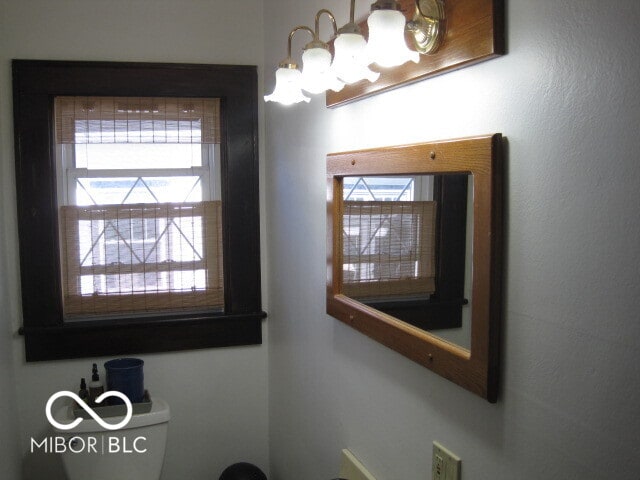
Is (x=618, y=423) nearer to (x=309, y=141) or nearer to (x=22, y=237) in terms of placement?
(x=309, y=141)

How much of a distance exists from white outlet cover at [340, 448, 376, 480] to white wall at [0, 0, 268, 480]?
2.98ft

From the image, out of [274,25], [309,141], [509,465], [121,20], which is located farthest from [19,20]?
[509,465]

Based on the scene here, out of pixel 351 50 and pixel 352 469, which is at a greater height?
pixel 351 50

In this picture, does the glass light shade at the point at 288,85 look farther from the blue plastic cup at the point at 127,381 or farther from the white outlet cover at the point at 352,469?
the blue plastic cup at the point at 127,381

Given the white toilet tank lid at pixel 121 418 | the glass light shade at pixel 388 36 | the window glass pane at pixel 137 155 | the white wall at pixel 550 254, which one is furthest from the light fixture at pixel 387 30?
the white toilet tank lid at pixel 121 418

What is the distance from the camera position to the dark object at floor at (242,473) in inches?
89.4

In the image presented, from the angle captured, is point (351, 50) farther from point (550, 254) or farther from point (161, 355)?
point (161, 355)

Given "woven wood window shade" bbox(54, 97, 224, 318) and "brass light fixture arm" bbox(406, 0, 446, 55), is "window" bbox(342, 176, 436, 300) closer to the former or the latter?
"brass light fixture arm" bbox(406, 0, 446, 55)

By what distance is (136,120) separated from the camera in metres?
2.30

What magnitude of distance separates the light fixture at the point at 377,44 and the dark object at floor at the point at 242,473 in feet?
5.15

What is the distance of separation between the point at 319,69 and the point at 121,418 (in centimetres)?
148

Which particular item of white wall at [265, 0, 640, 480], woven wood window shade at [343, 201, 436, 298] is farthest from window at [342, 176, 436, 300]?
white wall at [265, 0, 640, 480]

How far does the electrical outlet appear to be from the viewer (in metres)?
1.14

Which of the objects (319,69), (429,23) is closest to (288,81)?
(319,69)
